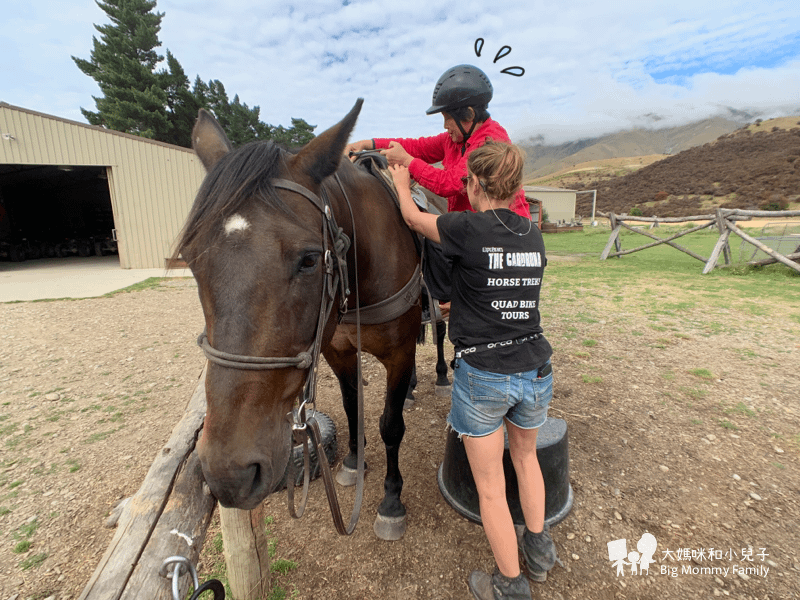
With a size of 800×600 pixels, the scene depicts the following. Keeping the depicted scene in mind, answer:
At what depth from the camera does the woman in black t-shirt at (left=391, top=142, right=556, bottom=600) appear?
1.79m

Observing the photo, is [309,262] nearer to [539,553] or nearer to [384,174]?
[384,174]

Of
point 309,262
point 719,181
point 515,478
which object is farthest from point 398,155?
point 719,181

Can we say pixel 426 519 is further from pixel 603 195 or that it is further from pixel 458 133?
pixel 603 195

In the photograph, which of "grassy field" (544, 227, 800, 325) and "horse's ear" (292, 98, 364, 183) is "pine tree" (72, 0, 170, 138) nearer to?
"grassy field" (544, 227, 800, 325)

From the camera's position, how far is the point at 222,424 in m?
1.22

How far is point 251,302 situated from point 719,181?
208 feet

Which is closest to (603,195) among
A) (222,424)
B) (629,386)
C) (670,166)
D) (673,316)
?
(670,166)

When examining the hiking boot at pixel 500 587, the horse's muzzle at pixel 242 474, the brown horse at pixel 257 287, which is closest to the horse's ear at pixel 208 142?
the brown horse at pixel 257 287

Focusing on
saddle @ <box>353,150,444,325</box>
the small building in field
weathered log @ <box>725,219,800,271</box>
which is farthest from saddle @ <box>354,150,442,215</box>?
the small building in field

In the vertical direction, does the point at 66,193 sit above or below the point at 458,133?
above

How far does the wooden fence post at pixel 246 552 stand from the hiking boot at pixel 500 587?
117 cm

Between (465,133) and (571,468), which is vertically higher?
(465,133)

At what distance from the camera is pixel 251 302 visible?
124 cm

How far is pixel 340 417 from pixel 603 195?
6466 centimetres
